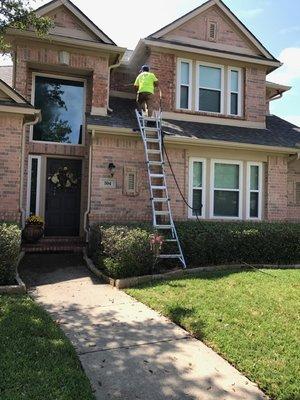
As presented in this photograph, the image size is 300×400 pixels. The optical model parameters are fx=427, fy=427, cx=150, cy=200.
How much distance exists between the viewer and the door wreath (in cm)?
1291

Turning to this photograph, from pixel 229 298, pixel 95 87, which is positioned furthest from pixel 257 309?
pixel 95 87

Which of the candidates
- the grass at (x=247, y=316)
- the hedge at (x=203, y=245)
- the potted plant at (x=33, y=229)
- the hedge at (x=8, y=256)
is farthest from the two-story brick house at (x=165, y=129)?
the grass at (x=247, y=316)

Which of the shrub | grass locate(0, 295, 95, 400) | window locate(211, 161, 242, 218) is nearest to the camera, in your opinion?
grass locate(0, 295, 95, 400)

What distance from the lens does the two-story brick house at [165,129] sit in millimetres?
12133

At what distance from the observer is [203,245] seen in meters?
10.0

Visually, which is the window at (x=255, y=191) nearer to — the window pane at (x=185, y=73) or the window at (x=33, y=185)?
the window pane at (x=185, y=73)

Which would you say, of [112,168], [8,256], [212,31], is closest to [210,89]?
[212,31]

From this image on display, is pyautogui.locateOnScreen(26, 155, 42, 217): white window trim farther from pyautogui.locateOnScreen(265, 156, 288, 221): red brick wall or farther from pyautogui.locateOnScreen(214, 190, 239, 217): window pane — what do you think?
pyautogui.locateOnScreen(265, 156, 288, 221): red brick wall

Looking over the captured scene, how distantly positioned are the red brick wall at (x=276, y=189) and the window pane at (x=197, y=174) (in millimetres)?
2253

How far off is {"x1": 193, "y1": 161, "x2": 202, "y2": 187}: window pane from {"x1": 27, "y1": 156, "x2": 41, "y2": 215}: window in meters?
4.66

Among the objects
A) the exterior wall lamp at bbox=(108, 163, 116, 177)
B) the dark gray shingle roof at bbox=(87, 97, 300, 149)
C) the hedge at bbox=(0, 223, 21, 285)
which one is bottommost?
the hedge at bbox=(0, 223, 21, 285)

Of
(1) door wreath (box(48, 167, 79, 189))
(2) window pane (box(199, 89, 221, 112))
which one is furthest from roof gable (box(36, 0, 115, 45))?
(1) door wreath (box(48, 167, 79, 189))

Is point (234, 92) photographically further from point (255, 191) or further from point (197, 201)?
point (197, 201)

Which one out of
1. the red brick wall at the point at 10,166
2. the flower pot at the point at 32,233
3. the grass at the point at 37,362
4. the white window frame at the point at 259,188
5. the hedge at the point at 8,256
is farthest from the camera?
the white window frame at the point at 259,188
